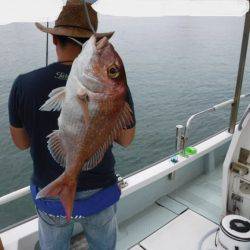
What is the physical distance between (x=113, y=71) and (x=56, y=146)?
17.2 inches

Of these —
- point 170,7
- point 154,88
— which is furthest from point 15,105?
point 154,88

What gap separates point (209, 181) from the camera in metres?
4.07

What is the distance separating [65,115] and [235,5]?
97.1 inches

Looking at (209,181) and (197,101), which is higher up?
(209,181)

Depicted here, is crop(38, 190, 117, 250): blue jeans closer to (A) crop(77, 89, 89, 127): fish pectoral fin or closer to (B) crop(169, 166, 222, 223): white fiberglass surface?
(A) crop(77, 89, 89, 127): fish pectoral fin

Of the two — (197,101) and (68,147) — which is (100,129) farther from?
(197,101)

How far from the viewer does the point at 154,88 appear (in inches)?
533

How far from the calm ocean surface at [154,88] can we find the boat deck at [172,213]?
222 centimetres

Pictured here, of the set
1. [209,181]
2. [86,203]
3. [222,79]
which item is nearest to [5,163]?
[209,181]

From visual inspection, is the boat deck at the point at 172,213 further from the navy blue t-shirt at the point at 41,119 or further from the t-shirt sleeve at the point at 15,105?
the t-shirt sleeve at the point at 15,105

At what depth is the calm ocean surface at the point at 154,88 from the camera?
806 cm

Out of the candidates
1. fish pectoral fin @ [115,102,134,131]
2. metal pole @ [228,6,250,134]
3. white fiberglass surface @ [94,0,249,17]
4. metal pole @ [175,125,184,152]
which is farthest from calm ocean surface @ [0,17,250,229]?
fish pectoral fin @ [115,102,134,131]

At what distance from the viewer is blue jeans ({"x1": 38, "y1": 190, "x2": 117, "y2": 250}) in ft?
6.15

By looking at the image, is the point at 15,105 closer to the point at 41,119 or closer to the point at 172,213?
the point at 41,119
